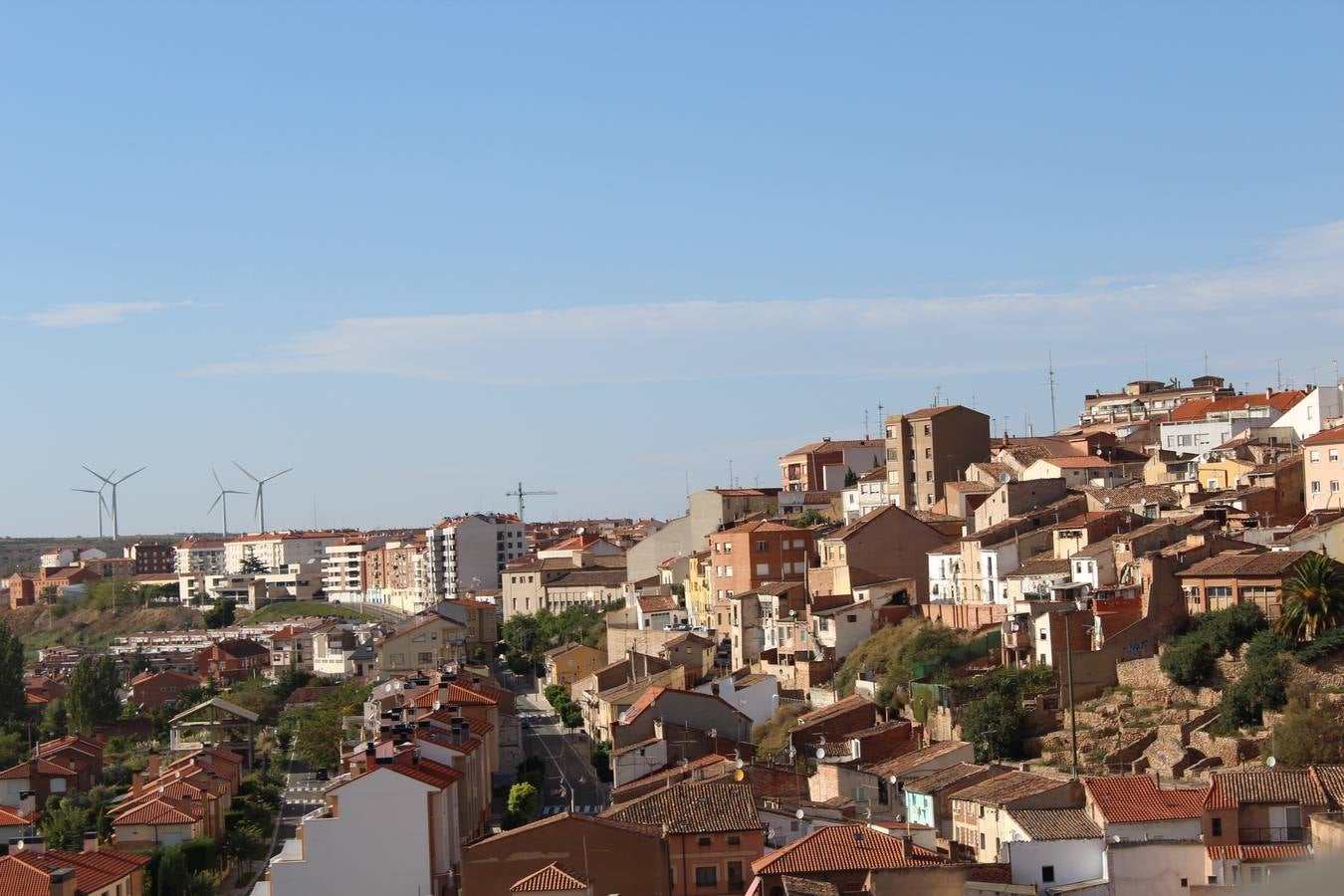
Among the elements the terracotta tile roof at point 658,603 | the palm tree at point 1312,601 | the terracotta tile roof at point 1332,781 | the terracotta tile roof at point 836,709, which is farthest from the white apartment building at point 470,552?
the terracotta tile roof at point 1332,781

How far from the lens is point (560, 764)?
149ft

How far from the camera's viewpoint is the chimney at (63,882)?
29.4 meters

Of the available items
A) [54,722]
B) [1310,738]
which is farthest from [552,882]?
[54,722]

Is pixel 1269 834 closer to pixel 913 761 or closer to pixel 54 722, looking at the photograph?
pixel 913 761

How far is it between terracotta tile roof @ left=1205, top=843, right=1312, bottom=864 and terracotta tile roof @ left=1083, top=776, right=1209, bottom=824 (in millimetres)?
589

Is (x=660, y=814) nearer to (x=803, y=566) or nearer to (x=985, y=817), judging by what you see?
(x=985, y=817)

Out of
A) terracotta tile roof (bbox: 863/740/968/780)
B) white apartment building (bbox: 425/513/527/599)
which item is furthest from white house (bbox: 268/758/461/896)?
white apartment building (bbox: 425/513/527/599)

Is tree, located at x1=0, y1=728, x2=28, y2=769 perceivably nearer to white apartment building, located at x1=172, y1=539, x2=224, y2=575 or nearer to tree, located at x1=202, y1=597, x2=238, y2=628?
tree, located at x1=202, y1=597, x2=238, y2=628

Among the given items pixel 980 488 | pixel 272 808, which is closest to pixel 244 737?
pixel 272 808

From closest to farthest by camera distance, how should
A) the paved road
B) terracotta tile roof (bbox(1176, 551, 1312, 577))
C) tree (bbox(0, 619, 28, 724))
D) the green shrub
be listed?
the green shrub → terracotta tile roof (bbox(1176, 551, 1312, 577)) → the paved road → tree (bbox(0, 619, 28, 724))

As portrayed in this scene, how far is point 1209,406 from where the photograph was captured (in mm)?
60906

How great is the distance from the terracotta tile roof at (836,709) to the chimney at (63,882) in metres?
15.4

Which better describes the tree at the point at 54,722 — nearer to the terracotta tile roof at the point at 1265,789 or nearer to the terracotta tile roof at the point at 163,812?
the terracotta tile roof at the point at 163,812

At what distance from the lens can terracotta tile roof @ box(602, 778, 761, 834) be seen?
27.0m
